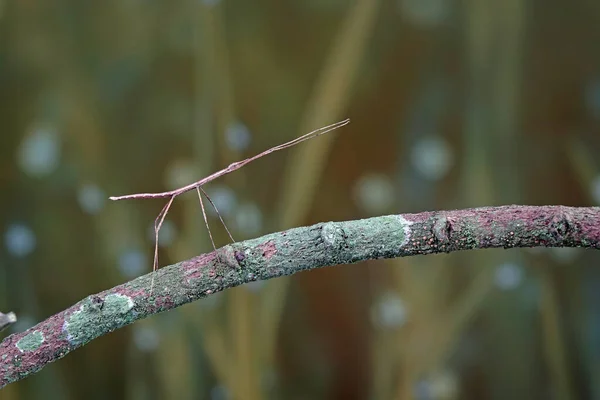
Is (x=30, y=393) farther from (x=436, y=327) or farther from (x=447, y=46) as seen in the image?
(x=447, y=46)

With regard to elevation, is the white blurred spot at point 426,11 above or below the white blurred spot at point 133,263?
above

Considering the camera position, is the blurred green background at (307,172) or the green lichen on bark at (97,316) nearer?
the green lichen on bark at (97,316)

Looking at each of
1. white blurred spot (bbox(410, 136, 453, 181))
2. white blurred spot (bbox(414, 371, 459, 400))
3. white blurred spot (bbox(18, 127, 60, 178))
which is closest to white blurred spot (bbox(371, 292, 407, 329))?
white blurred spot (bbox(414, 371, 459, 400))

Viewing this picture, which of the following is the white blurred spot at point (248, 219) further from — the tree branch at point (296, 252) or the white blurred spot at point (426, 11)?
the tree branch at point (296, 252)

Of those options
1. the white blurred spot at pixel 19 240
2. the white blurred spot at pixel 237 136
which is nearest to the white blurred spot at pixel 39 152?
the white blurred spot at pixel 19 240

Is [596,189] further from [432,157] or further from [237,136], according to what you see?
[237,136]

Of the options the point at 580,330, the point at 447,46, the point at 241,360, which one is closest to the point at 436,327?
the point at 580,330

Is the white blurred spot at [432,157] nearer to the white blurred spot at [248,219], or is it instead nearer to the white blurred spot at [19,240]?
the white blurred spot at [248,219]

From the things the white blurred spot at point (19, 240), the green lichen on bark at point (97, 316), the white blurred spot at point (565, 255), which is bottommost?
the green lichen on bark at point (97, 316)
